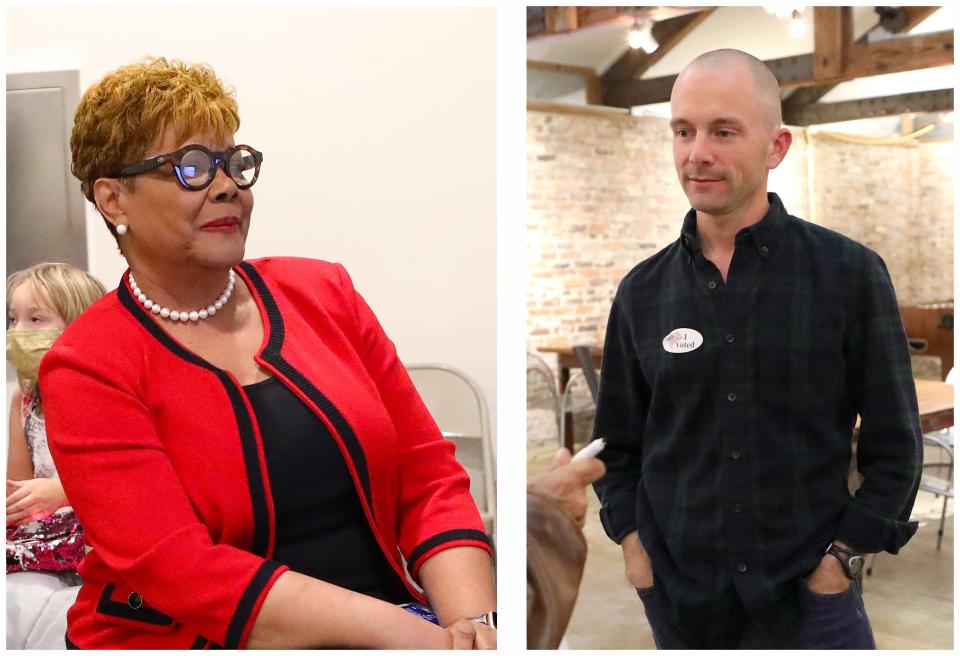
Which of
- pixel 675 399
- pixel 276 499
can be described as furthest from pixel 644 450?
pixel 276 499

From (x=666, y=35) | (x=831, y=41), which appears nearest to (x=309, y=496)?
(x=666, y=35)

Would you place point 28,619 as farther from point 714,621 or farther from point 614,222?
point 614,222

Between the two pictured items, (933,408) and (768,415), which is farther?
(933,408)

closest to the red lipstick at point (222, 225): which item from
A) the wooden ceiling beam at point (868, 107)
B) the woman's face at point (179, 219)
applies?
the woman's face at point (179, 219)

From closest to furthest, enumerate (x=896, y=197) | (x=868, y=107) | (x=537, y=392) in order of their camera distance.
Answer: (x=537, y=392) → (x=868, y=107) → (x=896, y=197)

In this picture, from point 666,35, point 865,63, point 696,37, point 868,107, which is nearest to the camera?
point 696,37

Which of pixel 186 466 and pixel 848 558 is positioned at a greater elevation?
pixel 186 466

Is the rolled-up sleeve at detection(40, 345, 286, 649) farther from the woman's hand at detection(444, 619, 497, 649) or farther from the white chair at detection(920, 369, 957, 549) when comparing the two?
the white chair at detection(920, 369, 957, 549)

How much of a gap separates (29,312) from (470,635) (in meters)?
0.87

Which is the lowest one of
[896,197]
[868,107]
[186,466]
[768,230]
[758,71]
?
[186,466]

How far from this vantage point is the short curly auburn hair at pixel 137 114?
3.95 ft

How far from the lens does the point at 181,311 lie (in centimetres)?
127

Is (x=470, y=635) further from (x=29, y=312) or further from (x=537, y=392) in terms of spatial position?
(x=537, y=392)

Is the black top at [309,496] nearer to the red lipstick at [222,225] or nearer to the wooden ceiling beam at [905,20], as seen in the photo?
the red lipstick at [222,225]
